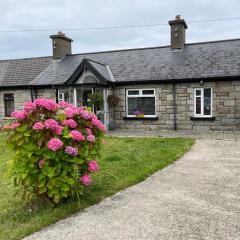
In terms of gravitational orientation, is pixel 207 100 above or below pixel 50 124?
above

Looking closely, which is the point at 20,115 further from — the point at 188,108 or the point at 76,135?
the point at 188,108

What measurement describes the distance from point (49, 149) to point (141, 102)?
38.8 ft

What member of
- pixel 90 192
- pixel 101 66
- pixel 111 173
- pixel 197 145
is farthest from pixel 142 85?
pixel 90 192

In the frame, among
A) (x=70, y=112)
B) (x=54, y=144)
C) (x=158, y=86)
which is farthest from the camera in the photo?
(x=158, y=86)

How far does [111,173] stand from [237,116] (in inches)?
378

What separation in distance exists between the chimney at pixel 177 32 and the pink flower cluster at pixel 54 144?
14.3 m

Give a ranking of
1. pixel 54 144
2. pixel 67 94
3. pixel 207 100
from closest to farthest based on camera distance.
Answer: pixel 54 144
pixel 207 100
pixel 67 94

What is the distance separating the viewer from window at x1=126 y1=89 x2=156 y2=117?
16234mm

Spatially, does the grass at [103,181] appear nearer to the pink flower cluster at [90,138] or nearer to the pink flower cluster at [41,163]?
the pink flower cluster at [41,163]

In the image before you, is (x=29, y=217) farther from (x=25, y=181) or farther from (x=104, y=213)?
(x=104, y=213)

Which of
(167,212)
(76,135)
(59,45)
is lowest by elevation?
(167,212)

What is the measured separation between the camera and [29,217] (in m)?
4.77

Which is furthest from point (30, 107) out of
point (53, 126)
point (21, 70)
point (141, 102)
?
point (21, 70)

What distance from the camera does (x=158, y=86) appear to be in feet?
52.3
